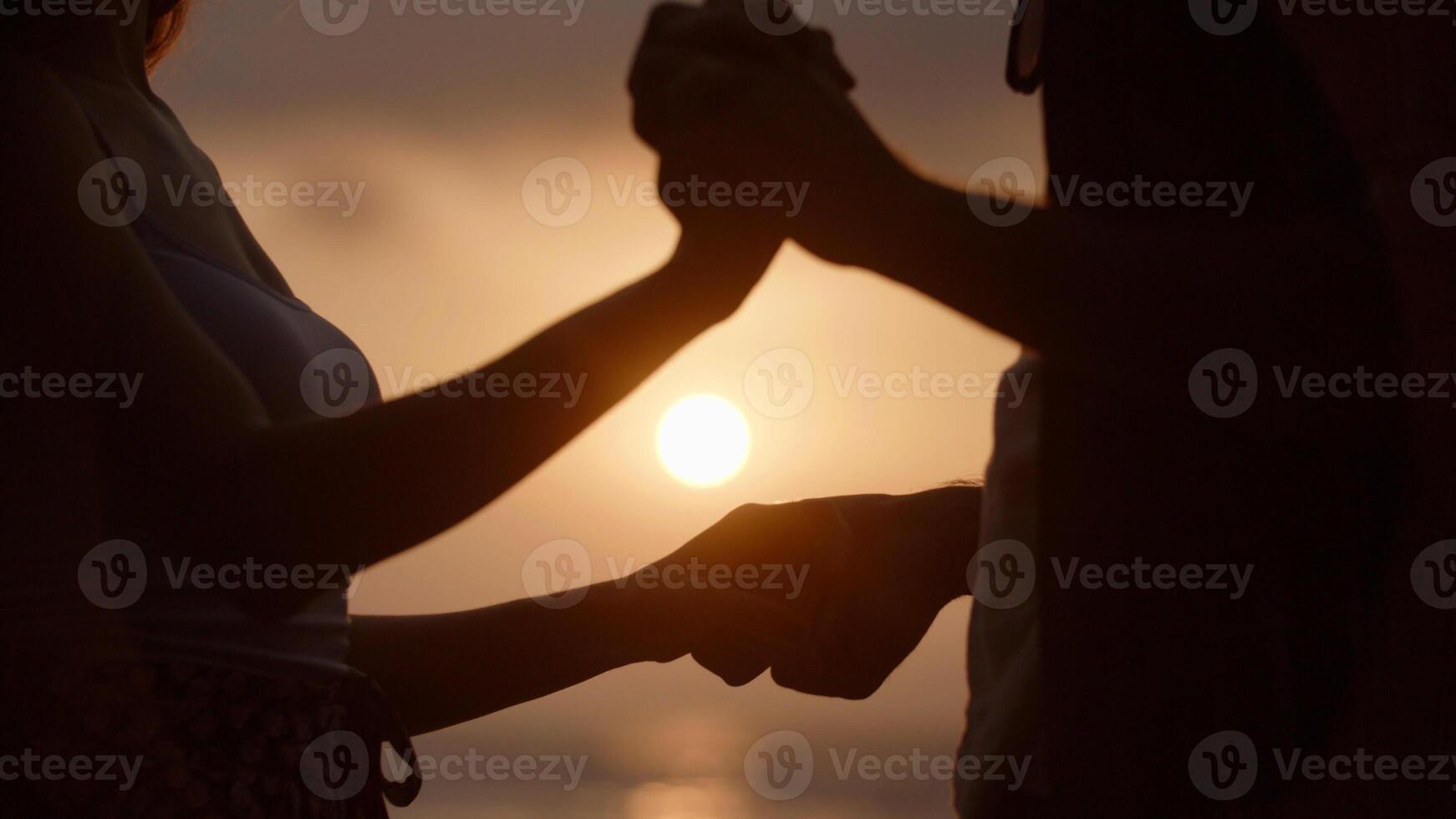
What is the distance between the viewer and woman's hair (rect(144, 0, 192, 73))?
1918 millimetres

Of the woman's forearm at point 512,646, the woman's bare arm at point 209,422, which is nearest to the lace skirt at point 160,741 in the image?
the woman's bare arm at point 209,422

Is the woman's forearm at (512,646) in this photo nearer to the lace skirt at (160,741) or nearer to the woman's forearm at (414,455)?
the lace skirt at (160,741)

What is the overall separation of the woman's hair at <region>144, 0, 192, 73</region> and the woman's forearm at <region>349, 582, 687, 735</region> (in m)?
1.00

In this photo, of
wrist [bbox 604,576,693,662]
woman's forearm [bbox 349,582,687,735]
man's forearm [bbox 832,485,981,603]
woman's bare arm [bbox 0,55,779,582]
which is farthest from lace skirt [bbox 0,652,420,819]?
man's forearm [bbox 832,485,981,603]

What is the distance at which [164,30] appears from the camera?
1996 millimetres

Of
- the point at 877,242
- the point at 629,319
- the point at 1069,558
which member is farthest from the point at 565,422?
the point at 1069,558

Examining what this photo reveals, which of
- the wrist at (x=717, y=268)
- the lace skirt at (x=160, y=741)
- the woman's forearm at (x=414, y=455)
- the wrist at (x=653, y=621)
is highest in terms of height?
the wrist at (x=717, y=268)

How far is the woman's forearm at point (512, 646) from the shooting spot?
1.74m

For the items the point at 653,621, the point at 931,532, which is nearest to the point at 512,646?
the point at 653,621

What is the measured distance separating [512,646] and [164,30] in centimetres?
117

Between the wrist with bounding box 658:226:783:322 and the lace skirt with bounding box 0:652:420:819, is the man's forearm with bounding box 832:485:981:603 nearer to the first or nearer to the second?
the wrist with bounding box 658:226:783:322

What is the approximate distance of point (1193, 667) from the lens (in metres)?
1.07

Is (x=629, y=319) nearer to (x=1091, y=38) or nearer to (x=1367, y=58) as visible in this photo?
(x=1091, y=38)

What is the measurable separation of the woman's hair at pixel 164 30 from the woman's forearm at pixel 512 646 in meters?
1.00
